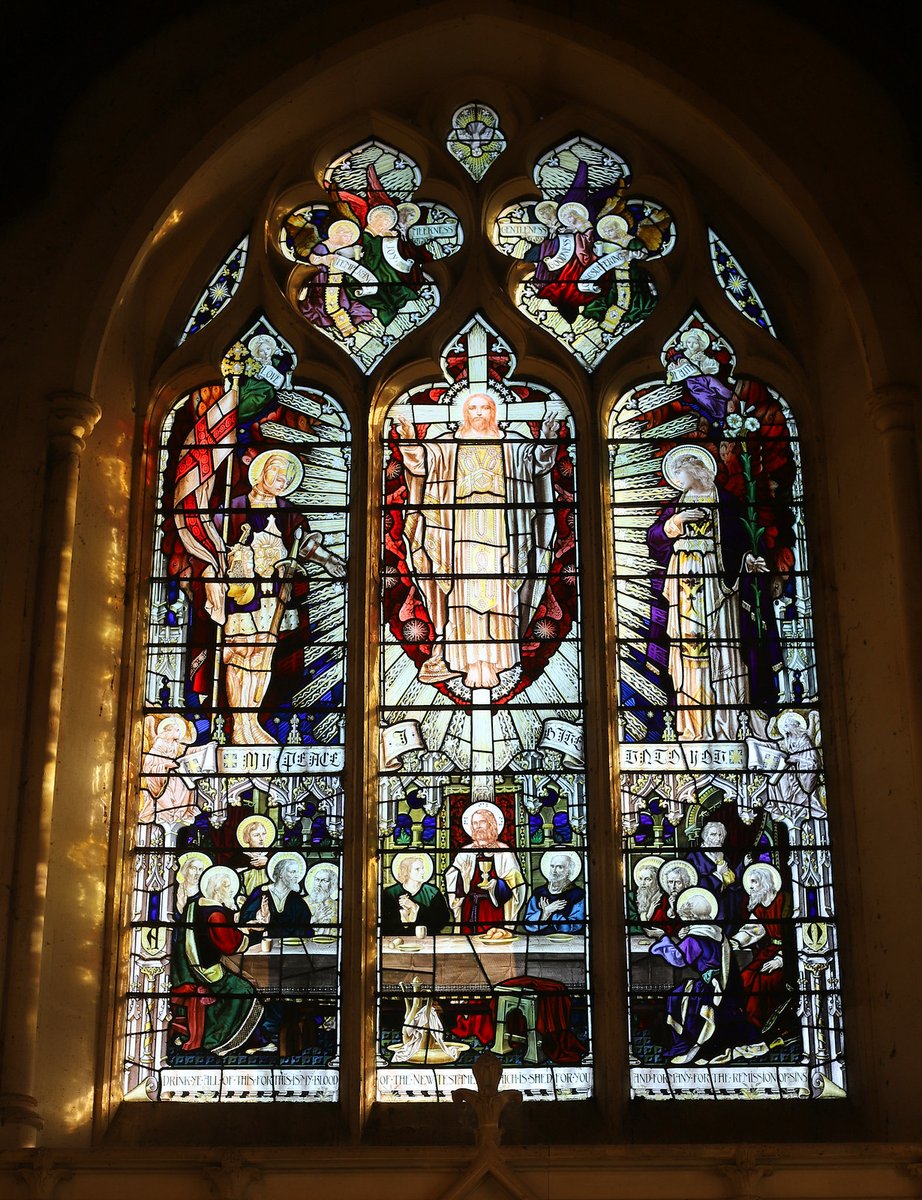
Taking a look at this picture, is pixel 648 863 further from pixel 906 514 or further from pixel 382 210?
pixel 382 210

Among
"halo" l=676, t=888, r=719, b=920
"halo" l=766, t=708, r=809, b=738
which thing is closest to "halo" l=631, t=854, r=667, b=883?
A: "halo" l=676, t=888, r=719, b=920

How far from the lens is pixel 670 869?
8484 millimetres

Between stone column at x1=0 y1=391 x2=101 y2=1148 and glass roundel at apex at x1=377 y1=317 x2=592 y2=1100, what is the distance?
4.51 ft

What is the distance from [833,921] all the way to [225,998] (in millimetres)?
2415

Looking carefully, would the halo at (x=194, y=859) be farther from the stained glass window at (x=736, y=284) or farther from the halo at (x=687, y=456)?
the stained glass window at (x=736, y=284)

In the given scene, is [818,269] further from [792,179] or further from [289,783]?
[289,783]

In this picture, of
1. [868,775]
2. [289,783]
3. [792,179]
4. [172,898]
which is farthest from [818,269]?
[172,898]

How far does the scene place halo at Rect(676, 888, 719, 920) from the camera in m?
8.44

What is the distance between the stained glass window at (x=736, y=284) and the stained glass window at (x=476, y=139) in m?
1.08

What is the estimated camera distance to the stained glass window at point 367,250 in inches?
377

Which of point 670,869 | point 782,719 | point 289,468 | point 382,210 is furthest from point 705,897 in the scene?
point 382,210

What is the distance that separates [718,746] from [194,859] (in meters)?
2.18

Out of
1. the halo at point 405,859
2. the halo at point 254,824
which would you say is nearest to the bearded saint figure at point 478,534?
the halo at point 405,859

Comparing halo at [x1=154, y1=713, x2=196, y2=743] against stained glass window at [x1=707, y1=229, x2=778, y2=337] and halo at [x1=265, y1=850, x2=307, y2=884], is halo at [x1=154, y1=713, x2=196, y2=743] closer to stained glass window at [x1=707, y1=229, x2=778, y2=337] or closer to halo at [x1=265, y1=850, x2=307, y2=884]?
halo at [x1=265, y1=850, x2=307, y2=884]
